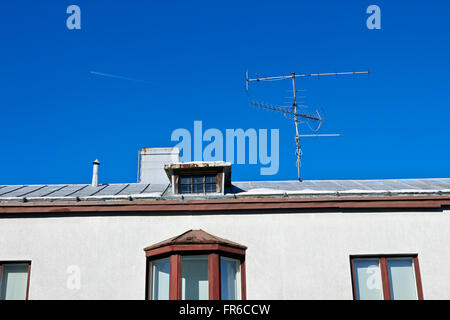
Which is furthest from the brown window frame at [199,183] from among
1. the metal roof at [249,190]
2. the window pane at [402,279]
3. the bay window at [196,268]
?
the window pane at [402,279]

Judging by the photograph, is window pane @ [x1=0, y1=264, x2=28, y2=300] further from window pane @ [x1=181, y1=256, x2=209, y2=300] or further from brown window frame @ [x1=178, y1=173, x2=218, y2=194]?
brown window frame @ [x1=178, y1=173, x2=218, y2=194]

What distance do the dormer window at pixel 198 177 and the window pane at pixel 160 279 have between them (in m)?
2.57

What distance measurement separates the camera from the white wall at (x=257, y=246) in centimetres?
1267

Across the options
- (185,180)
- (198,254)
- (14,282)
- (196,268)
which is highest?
(185,180)

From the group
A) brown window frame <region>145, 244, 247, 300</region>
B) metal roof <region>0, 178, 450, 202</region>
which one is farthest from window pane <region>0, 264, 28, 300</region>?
brown window frame <region>145, 244, 247, 300</region>

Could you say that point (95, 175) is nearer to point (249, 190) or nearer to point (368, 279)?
point (249, 190)

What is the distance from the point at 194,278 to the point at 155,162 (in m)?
7.77

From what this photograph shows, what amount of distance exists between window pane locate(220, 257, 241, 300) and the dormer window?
8.46 feet

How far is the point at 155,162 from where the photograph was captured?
19.7m

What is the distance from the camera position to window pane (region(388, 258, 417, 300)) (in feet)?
41.7

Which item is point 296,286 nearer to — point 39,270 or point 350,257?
point 350,257

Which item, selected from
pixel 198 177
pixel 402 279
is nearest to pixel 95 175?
pixel 198 177

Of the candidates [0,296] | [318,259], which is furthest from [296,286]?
[0,296]

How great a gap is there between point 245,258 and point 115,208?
10.9 ft
